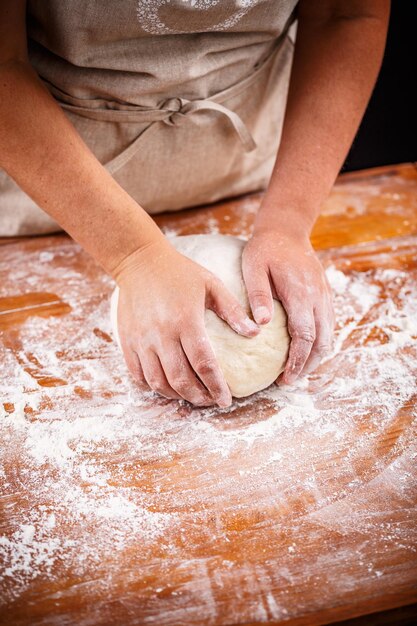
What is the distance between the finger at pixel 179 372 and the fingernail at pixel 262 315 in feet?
0.50

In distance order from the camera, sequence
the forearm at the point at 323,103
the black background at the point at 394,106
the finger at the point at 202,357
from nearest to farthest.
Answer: the finger at the point at 202,357, the forearm at the point at 323,103, the black background at the point at 394,106

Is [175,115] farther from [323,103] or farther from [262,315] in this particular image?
[262,315]

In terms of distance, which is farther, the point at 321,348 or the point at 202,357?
the point at 321,348

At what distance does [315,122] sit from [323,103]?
0.05 m

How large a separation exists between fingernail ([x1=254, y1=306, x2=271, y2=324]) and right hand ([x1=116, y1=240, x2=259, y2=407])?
0.05ft

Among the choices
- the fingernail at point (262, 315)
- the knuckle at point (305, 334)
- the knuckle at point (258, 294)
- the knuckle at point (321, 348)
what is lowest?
the knuckle at point (321, 348)

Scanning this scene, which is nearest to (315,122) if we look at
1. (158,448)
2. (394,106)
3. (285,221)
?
(285,221)

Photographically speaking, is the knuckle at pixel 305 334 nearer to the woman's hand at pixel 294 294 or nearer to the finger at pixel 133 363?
the woman's hand at pixel 294 294

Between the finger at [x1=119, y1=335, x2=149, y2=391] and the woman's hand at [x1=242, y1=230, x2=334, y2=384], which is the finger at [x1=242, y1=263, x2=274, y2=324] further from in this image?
the finger at [x1=119, y1=335, x2=149, y2=391]

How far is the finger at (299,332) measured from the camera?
1085mm

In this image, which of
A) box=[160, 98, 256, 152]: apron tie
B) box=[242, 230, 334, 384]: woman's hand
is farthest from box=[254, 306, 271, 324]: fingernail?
box=[160, 98, 256, 152]: apron tie

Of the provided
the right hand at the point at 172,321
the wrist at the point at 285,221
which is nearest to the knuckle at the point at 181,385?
the right hand at the point at 172,321

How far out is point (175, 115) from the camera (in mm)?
1307

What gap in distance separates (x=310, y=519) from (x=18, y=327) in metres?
0.73
